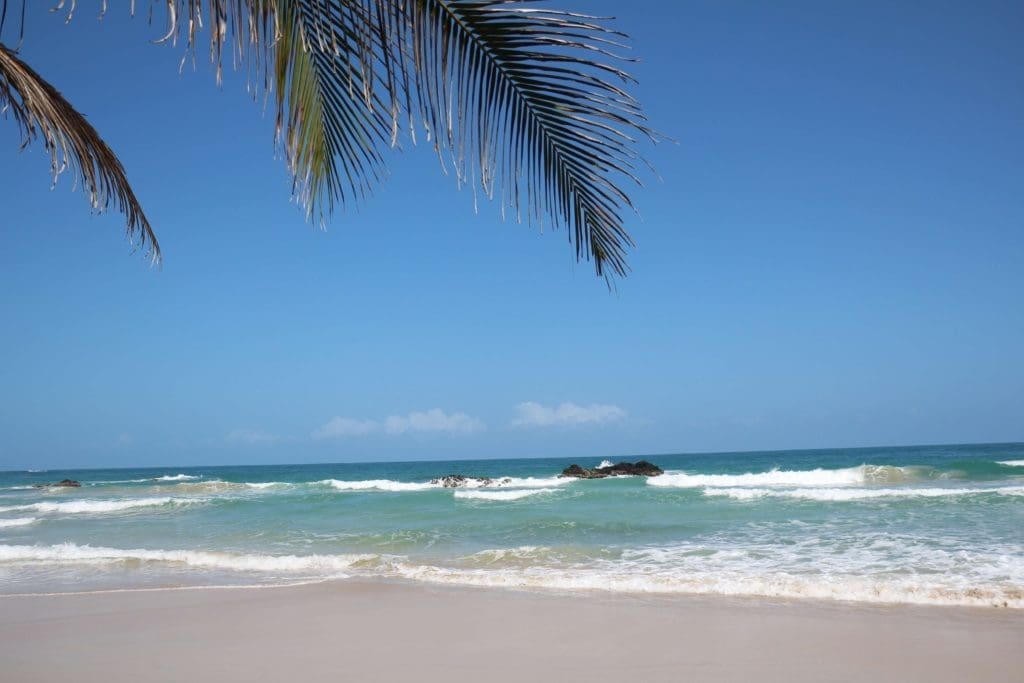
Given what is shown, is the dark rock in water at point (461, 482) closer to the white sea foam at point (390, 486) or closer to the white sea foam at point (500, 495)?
the white sea foam at point (390, 486)

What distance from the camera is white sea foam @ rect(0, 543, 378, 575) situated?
9.92 metres

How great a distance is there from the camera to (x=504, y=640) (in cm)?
554

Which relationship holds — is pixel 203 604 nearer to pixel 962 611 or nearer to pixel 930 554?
pixel 962 611

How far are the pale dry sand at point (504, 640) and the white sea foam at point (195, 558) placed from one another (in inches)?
98.7

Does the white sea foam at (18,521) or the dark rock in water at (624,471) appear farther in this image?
the dark rock in water at (624,471)

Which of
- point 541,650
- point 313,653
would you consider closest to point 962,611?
point 541,650

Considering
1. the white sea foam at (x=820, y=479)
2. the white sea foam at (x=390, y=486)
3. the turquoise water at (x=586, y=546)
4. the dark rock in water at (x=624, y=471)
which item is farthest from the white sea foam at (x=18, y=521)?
the dark rock in water at (x=624, y=471)

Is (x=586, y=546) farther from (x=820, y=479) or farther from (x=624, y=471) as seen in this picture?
(x=624, y=471)

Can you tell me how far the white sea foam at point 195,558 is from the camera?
9.92 metres

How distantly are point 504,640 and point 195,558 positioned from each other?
7.10m

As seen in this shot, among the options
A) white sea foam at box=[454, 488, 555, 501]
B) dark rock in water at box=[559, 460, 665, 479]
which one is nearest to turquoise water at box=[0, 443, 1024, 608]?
white sea foam at box=[454, 488, 555, 501]

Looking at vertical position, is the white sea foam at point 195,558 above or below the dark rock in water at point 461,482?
above

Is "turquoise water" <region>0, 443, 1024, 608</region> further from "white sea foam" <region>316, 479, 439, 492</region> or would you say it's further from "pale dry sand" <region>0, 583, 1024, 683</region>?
"white sea foam" <region>316, 479, 439, 492</region>

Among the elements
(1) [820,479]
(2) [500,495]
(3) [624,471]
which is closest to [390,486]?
(3) [624,471]
